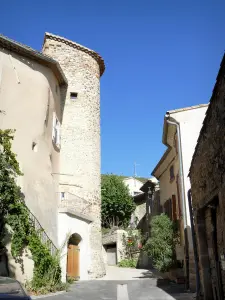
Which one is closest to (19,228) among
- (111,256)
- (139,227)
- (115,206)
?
(111,256)

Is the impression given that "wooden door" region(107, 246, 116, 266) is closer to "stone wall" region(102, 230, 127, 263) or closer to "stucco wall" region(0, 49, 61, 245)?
"stone wall" region(102, 230, 127, 263)

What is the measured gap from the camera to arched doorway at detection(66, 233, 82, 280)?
50.4ft

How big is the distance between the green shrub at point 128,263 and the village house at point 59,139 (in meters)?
7.32

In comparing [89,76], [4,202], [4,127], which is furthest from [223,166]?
[89,76]

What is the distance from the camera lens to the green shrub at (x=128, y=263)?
24.1 meters

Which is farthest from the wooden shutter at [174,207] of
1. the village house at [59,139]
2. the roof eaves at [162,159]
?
the village house at [59,139]

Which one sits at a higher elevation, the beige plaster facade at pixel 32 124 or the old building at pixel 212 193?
the beige plaster facade at pixel 32 124

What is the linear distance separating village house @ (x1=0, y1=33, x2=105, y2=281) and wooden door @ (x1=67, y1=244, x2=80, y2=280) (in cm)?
4

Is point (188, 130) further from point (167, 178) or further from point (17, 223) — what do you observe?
point (17, 223)

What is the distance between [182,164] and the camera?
533 inches

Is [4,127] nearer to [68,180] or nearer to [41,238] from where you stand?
[41,238]

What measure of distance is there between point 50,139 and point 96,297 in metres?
8.25

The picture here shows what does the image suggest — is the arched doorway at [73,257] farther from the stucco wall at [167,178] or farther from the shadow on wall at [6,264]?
the stucco wall at [167,178]

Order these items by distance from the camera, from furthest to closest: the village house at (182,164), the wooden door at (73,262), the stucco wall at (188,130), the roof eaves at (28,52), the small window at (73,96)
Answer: the small window at (73,96) < the wooden door at (73,262) < the roof eaves at (28,52) < the stucco wall at (188,130) < the village house at (182,164)
